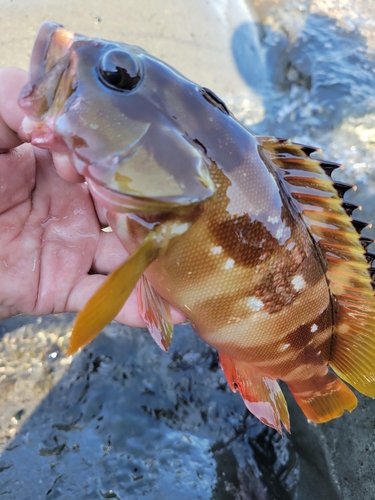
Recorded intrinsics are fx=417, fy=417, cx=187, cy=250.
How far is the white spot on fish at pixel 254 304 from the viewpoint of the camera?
1563 mm

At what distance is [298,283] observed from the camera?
5.31 ft

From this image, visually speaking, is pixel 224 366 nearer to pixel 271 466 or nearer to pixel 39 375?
pixel 271 466

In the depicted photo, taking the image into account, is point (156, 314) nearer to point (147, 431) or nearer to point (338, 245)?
point (338, 245)

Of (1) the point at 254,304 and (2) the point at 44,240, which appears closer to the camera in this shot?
(1) the point at 254,304

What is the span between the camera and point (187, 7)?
4.86 metres

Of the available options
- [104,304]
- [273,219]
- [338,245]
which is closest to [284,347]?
[338,245]

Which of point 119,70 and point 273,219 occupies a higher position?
point 119,70

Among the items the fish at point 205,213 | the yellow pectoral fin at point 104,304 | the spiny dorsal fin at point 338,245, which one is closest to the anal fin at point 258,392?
the fish at point 205,213

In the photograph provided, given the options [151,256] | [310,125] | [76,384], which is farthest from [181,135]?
[310,125]

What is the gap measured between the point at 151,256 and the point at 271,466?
1.79m

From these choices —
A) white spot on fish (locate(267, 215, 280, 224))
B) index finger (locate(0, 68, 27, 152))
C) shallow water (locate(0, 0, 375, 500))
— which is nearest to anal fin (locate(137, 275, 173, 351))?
white spot on fish (locate(267, 215, 280, 224))

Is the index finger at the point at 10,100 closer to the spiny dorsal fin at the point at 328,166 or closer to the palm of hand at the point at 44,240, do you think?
the palm of hand at the point at 44,240

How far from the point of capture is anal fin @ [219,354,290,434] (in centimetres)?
193

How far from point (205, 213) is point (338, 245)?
61 cm
